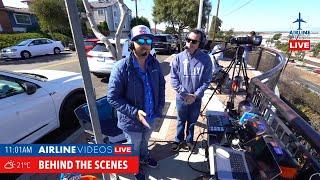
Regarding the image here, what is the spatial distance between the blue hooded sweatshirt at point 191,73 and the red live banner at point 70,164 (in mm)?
1646

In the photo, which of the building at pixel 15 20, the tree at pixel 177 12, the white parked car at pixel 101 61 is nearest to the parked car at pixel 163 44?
the white parked car at pixel 101 61

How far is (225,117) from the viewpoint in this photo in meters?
3.16

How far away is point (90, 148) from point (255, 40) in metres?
3.08

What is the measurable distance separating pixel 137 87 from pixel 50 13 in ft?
83.6

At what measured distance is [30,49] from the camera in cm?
1620

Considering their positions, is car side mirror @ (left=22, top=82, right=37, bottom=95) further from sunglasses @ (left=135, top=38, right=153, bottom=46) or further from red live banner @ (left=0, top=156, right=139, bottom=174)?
sunglasses @ (left=135, top=38, right=153, bottom=46)

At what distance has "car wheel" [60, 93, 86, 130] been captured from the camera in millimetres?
4227

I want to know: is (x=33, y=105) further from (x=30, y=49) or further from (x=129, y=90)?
(x=30, y=49)

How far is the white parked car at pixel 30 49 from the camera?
15281 millimetres

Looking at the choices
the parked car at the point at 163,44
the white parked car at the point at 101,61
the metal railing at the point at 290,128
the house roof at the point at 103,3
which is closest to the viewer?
the metal railing at the point at 290,128

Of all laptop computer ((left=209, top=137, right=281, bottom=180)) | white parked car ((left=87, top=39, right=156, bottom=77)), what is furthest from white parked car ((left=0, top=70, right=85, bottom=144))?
white parked car ((left=87, top=39, right=156, bottom=77))

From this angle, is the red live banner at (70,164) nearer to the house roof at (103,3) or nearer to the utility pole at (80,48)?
the utility pole at (80,48)

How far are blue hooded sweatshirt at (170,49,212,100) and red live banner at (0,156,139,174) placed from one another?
1.65 meters

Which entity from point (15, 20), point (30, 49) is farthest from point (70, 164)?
point (15, 20)
